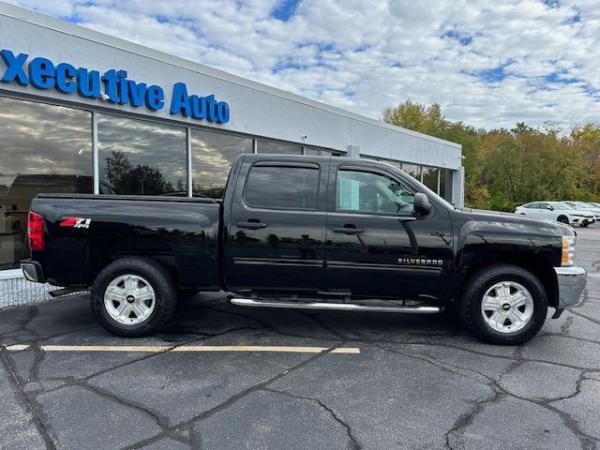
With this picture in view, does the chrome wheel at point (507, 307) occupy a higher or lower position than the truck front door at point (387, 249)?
lower

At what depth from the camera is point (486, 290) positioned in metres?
4.58

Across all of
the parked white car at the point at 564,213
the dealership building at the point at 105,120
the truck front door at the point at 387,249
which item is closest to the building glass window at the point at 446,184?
the parked white car at the point at 564,213

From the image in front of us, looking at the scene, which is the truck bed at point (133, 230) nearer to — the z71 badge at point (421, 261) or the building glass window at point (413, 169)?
the z71 badge at point (421, 261)

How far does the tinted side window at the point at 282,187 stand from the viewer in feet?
15.6

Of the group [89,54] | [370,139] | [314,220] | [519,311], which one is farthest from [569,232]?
[370,139]

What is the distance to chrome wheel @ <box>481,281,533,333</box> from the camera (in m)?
4.59

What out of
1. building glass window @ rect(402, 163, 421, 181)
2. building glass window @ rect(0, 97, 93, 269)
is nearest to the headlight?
building glass window @ rect(0, 97, 93, 269)

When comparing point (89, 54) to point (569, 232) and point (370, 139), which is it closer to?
point (569, 232)

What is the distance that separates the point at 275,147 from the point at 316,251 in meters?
7.74

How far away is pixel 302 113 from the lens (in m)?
12.4

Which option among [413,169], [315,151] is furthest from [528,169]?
[315,151]

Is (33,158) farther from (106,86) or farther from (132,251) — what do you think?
(132,251)

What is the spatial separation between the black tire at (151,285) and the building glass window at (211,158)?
5062 mm

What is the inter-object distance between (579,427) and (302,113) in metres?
10.5
